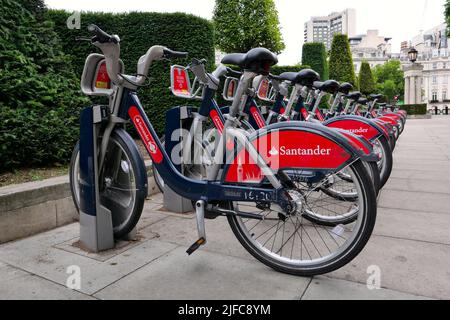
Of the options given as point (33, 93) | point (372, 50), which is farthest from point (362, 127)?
point (372, 50)

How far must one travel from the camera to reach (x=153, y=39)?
632 cm

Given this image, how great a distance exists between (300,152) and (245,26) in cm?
1568

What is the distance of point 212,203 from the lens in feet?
7.68

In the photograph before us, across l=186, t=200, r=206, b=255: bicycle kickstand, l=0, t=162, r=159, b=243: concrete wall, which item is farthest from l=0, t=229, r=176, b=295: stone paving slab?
l=186, t=200, r=206, b=255: bicycle kickstand

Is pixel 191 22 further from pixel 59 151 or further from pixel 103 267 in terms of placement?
pixel 103 267

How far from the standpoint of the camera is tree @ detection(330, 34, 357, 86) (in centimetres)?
2091

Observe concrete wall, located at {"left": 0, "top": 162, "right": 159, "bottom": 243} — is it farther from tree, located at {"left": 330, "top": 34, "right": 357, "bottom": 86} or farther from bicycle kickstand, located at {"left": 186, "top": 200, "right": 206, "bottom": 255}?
tree, located at {"left": 330, "top": 34, "right": 357, "bottom": 86}

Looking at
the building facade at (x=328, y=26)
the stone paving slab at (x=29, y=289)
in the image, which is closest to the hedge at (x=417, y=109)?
the stone paving slab at (x=29, y=289)

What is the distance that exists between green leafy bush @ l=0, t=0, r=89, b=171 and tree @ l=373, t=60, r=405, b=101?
3042 inches

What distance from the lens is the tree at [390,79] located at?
74.1m

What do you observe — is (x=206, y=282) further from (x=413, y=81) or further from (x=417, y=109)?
(x=413, y=81)

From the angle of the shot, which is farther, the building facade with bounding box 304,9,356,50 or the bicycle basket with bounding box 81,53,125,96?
the building facade with bounding box 304,9,356,50

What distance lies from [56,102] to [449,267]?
4072mm

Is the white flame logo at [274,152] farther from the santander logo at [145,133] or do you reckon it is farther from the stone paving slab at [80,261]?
the stone paving slab at [80,261]
